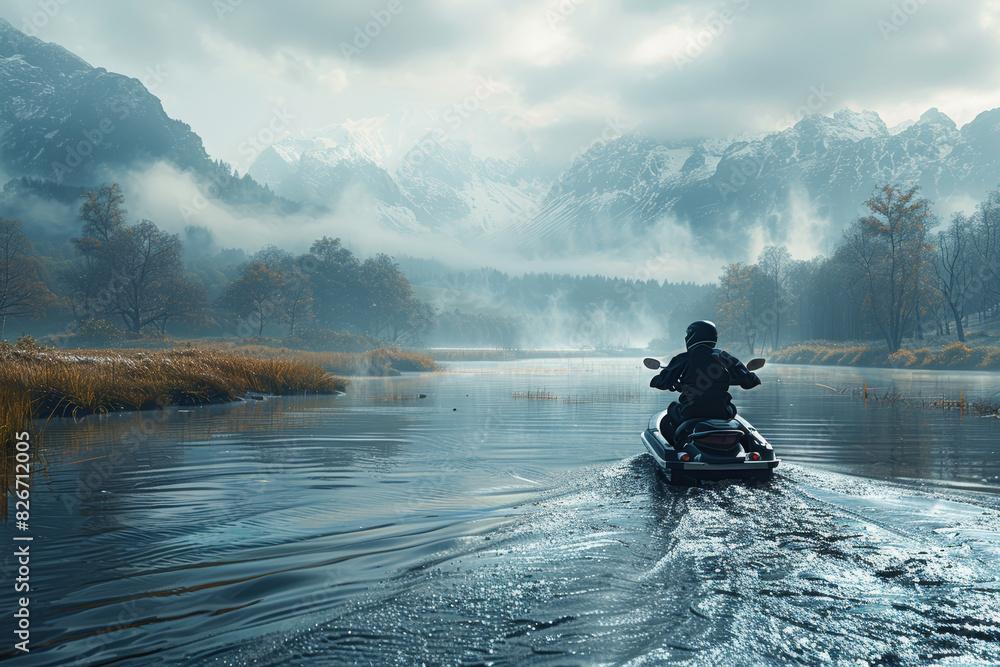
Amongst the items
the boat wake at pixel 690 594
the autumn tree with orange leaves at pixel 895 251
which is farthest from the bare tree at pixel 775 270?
the boat wake at pixel 690 594

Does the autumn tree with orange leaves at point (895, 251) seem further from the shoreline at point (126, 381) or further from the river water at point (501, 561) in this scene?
the river water at point (501, 561)

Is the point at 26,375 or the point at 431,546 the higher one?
the point at 26,375

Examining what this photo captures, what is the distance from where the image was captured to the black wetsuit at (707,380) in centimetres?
868

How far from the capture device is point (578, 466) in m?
11.5

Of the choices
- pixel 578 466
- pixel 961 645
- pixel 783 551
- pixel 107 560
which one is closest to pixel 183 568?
pixel 107 560

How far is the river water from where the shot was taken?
3848 millimetres

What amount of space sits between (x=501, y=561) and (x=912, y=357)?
7072 cm

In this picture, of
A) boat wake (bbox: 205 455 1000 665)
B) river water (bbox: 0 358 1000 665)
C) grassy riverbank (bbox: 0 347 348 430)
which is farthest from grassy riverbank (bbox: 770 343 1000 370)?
boat wake (bbox: 205 455 1000 665)

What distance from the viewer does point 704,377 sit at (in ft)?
28.7

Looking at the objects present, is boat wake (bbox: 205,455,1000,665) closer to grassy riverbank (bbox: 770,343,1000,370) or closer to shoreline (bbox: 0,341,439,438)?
shoreline (bbox: 0,341,439,438)

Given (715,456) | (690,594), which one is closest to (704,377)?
(715,456)

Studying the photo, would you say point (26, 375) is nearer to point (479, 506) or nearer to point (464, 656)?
point (479, 506)

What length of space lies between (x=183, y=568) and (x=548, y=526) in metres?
3.72

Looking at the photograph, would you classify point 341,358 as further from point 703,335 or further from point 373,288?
point 703,335
